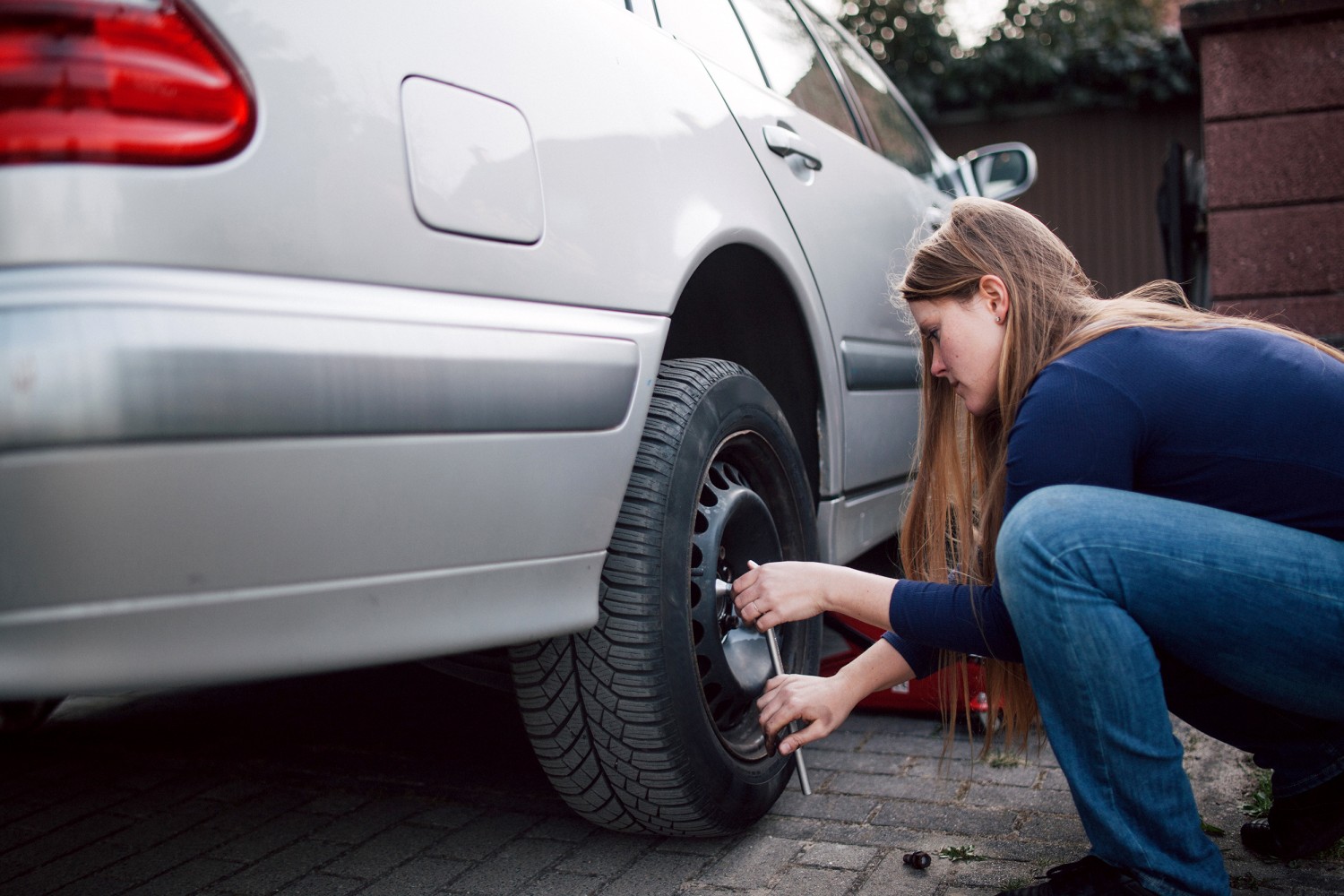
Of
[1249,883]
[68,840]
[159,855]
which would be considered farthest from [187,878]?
[1249,883]

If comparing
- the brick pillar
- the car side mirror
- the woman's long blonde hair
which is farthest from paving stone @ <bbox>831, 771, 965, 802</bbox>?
the brick pillar

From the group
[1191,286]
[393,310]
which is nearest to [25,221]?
[393,310]

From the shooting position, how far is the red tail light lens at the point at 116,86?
997 mm

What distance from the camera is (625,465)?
57.5 inches

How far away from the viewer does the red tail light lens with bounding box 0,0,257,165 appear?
100cm

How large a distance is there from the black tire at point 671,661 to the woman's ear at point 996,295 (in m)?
0.42

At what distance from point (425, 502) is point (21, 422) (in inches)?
15.6

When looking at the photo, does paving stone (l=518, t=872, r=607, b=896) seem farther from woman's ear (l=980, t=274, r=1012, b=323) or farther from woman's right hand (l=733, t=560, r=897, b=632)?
woman's ear (l=980, t=274, r=1012, b=323)

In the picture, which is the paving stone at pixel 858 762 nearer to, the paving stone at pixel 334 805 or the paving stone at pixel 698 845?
the paving stone at pixel 698 845

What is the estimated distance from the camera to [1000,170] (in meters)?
3.95

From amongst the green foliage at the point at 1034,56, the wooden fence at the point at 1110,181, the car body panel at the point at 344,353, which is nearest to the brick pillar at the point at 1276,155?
the car body panel at the point at 344,353

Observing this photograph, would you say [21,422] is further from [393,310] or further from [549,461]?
[549,461]

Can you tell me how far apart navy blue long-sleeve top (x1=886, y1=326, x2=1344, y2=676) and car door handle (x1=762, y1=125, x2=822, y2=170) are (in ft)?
2.64

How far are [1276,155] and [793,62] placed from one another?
215cm
